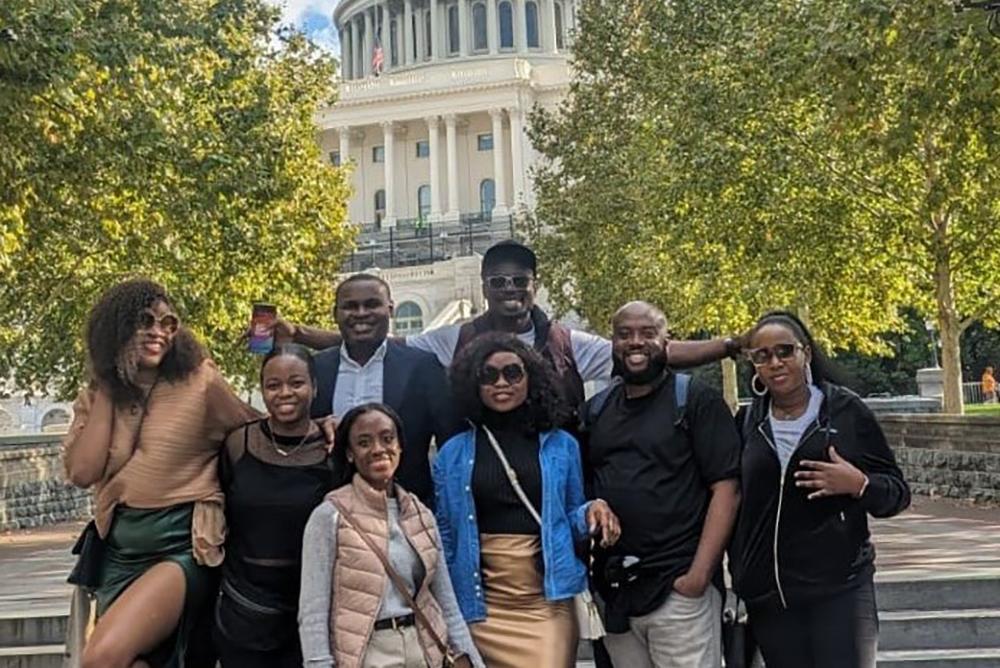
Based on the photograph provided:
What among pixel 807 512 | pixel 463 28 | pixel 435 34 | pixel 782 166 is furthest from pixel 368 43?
pixel 807 512

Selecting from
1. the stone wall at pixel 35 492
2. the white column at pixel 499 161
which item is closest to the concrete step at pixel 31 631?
the stone wall at pixel 35 492

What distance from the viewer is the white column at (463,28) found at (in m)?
96.9

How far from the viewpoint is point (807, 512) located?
13.6 ft

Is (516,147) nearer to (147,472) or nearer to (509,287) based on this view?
(509,287)

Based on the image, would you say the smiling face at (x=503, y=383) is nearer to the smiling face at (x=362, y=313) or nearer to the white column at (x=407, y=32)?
the smiling face at (x=362, y=313)

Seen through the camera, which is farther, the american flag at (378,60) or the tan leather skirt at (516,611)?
the american flag at (378,60)

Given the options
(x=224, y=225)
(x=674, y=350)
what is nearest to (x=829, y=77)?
(x=674, y=350)

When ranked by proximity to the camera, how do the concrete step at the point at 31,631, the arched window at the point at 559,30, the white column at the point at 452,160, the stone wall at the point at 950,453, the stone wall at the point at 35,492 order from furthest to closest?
the arched window at the point at 559,30, the white column at the point at 452,160, the stone wall at the point at 35,492, the stone wall at the point at 950,453, the concrete step at the point at 31,631

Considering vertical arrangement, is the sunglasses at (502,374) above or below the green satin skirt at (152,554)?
above

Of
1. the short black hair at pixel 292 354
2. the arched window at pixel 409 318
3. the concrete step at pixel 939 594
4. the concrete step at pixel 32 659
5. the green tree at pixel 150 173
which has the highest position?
the arched window at pixel 409 318

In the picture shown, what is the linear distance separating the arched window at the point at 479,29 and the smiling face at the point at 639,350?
9586 centimetres

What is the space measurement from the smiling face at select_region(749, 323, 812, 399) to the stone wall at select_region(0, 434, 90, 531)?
17.9 metres

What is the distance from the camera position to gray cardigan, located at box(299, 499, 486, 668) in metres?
3.85

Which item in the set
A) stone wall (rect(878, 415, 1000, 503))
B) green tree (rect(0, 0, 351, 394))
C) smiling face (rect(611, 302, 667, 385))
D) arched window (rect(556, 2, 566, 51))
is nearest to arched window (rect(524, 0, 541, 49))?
arched window (rect(556, 2, 566, 51))
